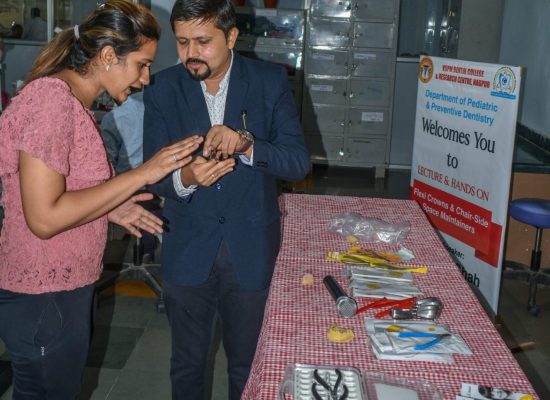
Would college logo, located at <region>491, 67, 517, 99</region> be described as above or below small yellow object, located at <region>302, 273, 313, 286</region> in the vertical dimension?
above

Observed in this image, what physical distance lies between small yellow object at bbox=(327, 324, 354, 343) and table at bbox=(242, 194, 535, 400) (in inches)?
0.8

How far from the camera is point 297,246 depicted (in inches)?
92.1

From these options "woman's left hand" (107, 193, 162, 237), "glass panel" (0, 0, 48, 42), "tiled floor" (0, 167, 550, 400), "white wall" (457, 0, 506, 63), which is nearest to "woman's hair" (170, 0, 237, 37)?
"woman's left hand" (107, 193, 162, 237)

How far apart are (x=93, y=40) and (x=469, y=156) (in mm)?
2274

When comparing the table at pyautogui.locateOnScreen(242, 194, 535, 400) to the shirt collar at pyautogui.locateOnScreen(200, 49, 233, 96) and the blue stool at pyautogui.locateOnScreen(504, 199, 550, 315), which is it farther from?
the blue stool at pyautogui.locateOnScreen(504, 199, 550, 315)

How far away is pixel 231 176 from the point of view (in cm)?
211

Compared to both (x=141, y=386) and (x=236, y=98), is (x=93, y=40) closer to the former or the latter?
(x=236, y=98)

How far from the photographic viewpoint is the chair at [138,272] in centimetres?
394

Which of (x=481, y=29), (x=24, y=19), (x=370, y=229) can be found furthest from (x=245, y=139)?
(x=24, y=19)

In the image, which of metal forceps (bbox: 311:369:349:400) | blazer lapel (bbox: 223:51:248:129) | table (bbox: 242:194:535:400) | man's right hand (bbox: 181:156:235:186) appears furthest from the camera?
blazer lapel (bbox: 223:51:248:129)

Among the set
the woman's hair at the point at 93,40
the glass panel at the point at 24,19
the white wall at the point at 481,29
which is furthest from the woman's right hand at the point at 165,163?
the glass panel at the point at 24,19

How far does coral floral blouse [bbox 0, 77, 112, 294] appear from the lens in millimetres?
1529

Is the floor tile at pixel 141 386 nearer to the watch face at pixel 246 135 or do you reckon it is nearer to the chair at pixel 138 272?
the chair at pixel 138 272

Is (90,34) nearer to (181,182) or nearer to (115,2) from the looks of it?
(115,2)
